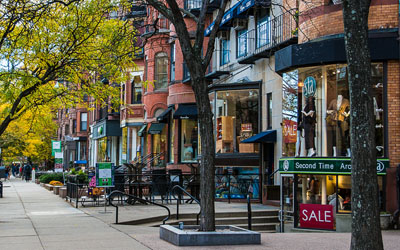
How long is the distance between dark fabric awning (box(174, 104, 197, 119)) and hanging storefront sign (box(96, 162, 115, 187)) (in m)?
9.72

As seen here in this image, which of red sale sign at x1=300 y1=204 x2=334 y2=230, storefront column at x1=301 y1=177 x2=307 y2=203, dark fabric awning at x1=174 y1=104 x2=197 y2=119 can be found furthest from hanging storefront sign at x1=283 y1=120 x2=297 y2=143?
dark fabric awning at x1=174 y1=104 x2=197 y2=119

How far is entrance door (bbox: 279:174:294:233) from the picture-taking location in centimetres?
1698

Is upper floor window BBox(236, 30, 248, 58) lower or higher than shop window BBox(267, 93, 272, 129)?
higher

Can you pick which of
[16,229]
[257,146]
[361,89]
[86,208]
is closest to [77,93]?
[86,208]

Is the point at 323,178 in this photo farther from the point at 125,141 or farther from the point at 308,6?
the point at 125,141

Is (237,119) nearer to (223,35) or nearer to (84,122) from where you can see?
(223,35)

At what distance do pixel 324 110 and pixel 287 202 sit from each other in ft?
10.3

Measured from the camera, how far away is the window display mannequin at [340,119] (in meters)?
16.0

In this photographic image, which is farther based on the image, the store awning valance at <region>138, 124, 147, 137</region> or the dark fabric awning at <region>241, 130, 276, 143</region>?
the store awning valance at <region>138, 124, 147, 137</region>

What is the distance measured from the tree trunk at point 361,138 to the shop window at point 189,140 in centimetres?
2227

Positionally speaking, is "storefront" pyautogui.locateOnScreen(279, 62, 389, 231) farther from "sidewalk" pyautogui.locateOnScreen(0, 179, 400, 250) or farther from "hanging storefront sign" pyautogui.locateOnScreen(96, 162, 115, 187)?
"hanging storefront sign" pyautogui.locateOnScreen(96, 162, 115, 187)

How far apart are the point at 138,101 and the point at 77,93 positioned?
2090 centimetres

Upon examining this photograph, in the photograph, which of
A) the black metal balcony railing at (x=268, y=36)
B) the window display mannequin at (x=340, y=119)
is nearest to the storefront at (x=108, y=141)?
the black metal balcony railing at (x=268, y=36)

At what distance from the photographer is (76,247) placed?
1085 centimetres
